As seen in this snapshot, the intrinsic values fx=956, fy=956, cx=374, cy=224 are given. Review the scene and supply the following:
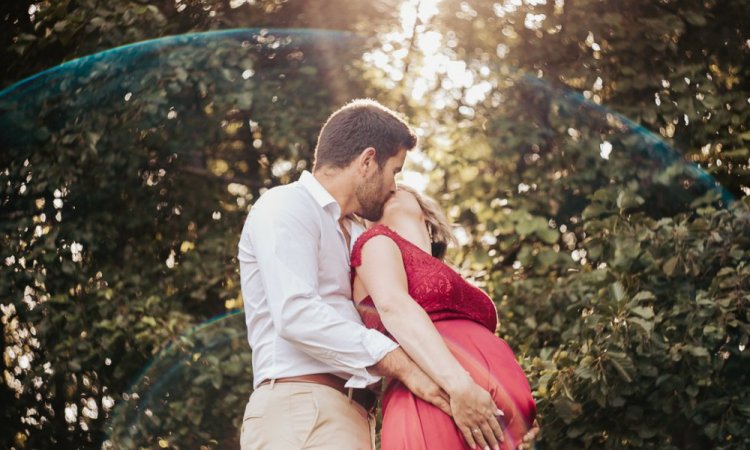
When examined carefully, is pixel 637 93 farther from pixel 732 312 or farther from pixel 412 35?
pixel 732 312

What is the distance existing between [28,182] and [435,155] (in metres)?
2.67

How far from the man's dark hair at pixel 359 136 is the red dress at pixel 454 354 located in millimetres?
224

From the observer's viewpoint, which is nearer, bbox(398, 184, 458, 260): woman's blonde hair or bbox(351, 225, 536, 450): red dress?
bbox(351, 225, 536, 450): red dress

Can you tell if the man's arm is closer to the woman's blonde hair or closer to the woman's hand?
the woman's hand

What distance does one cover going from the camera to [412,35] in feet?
20.8

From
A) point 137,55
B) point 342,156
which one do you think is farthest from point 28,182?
point 342,156

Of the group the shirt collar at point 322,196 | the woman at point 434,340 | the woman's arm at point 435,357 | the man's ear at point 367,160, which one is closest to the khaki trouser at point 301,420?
the woman at point 434,340

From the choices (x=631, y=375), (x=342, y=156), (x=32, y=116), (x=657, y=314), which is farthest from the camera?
(x=32, y=116)

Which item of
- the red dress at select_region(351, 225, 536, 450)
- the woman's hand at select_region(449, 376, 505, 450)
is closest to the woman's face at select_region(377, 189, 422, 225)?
the red dress at select_region(351, 225, 536, 450)

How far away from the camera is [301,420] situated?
2.40m

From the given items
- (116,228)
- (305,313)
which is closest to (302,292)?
(305,313)

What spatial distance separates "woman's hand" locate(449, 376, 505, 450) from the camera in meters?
2.35

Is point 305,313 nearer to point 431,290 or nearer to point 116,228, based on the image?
point 431,290

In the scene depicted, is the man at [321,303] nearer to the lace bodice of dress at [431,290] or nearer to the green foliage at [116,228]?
the lace bodice of dress at [431,290]
